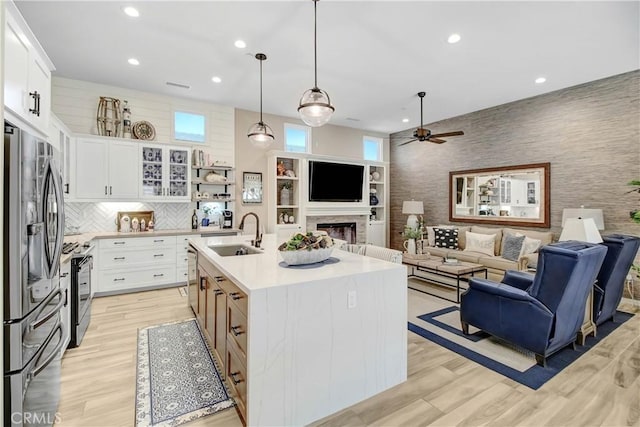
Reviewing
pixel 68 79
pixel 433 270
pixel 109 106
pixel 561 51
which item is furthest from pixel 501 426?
pixel 68 79

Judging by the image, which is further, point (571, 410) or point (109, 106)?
point (109, 106)

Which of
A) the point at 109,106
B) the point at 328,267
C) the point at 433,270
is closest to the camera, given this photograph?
the point at 328,267

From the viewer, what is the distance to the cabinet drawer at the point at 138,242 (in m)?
4.55

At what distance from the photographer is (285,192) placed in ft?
21.7

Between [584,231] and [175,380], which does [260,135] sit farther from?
[584,231]

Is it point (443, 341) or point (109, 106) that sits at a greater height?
point (109, 106)

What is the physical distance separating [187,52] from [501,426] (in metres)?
4.80

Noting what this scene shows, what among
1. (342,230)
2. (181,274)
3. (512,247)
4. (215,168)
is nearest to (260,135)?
(215,168)

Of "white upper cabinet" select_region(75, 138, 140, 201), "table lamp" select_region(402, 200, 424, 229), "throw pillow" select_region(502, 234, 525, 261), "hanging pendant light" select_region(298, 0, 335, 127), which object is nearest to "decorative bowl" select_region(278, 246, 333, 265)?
"hanging pendant light" select_region(298, 0, 335, 127)

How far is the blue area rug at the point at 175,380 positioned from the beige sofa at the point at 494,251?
4.40 metres

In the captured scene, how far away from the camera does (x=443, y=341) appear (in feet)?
10.2

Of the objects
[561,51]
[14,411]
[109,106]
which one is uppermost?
[561,51]

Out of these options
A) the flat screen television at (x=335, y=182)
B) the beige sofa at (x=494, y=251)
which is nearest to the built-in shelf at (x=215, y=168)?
the flat screen television at (x=335, y=182)

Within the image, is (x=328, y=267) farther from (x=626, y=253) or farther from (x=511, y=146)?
(x=511, y=146)
